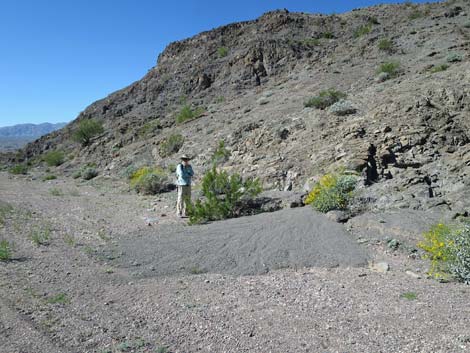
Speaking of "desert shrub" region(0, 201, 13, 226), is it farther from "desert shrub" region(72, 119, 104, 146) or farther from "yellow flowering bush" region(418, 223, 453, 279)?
"desert shrub" region(72, 119, 104, 146)

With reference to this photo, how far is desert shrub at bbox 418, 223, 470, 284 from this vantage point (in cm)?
444

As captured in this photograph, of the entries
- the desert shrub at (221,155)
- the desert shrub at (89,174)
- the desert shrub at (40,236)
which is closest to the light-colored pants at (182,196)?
the desert shrub at (40,236)

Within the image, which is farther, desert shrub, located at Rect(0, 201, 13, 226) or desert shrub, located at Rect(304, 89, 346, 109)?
desert shrub, located at Rect(304, 89, 346, 109)

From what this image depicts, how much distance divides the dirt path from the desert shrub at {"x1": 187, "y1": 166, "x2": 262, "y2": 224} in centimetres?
228

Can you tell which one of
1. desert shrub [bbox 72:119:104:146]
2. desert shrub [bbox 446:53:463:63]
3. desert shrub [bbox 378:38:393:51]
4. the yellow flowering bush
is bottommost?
the yellow flowering bush

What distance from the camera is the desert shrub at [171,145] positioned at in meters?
18.4

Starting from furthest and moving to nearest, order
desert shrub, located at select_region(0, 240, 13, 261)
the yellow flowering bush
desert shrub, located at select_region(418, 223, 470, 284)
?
desert shrub, located at select_region(0, 240, 13, 261) < the yellow flowering bush < desert shrub, located at select_region(418, 223, 470, 284)

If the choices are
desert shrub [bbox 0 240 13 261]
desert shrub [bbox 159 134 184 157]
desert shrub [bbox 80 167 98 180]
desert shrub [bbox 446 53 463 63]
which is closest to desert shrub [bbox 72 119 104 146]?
desert shrub [bbox 80 167 98 180]

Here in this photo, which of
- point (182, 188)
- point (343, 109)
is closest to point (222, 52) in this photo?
point (343, 109)

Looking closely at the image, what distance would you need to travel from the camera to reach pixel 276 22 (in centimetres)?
3594

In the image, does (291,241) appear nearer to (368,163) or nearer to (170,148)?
(368,163)

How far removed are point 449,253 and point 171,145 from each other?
50.6 feet

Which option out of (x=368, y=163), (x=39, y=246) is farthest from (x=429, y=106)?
(x=39, y=246)

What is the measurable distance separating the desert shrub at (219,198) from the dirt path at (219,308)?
228 centimetres
